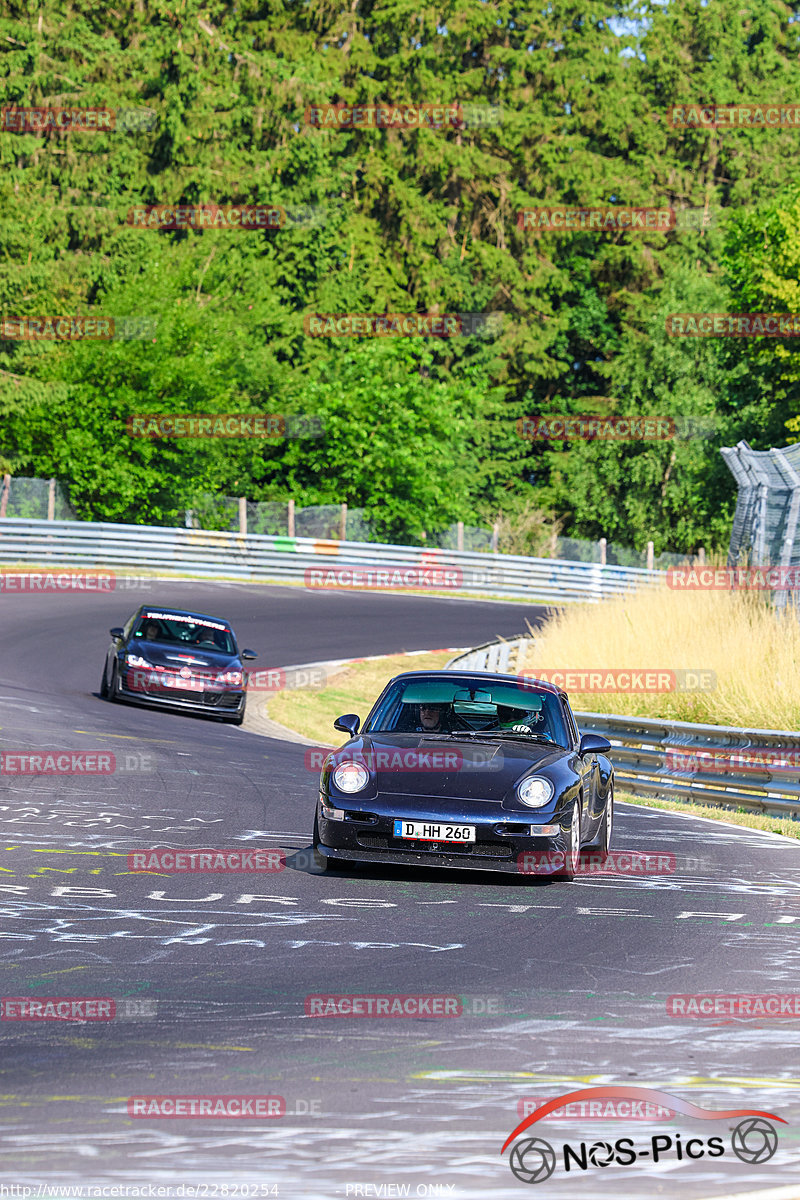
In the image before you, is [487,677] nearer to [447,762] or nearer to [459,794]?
[447,762]

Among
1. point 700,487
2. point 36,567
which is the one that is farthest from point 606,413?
point 36,567

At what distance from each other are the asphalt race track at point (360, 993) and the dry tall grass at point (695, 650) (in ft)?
17.3

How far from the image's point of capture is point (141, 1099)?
517 cm

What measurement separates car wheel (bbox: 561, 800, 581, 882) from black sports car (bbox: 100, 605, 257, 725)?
12923mm

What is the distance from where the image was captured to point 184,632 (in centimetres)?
2392

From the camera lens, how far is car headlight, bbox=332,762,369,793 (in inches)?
396

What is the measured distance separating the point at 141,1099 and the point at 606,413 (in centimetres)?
6957

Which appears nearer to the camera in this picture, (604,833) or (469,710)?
(469,710)

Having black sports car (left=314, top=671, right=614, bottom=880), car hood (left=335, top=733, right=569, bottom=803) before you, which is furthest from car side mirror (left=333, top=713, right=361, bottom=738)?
car hood (left=335, top=733, right=569, bottom=803)

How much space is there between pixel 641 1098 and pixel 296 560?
133 ft

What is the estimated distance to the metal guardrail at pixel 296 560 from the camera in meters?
41.5

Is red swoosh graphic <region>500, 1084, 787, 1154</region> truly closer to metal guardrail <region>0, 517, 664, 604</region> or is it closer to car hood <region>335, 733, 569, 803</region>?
car hood <region>335, 733, 569, 803</region>

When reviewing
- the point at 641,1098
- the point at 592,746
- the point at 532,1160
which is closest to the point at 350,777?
the point at 592,746

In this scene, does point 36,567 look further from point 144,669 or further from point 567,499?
point 567,499
